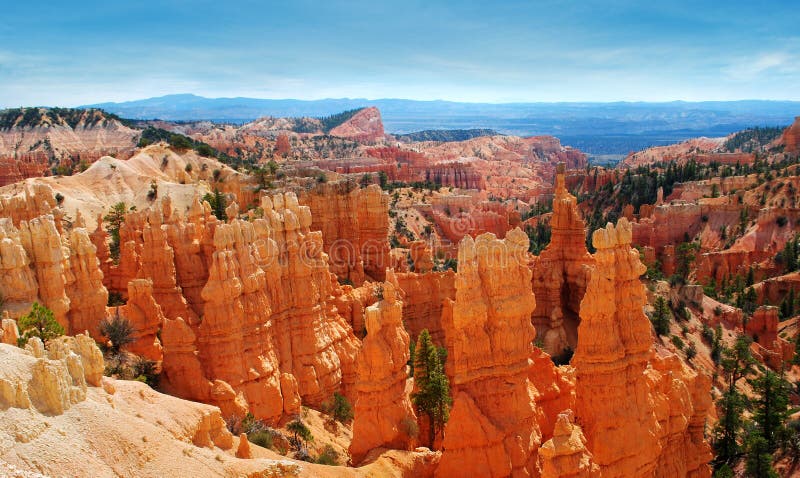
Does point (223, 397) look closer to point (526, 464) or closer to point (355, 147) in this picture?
point (526, 464)

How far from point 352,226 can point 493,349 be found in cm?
2596

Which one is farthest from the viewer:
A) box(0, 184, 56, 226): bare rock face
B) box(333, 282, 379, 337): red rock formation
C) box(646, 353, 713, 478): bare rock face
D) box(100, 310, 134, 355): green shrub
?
box(0, 184, 56, 226): bare rock face

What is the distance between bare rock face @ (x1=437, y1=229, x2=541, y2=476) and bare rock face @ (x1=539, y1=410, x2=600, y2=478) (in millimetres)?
2695

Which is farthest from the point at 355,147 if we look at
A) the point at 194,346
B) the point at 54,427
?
the point at 54,427

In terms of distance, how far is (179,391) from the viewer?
21312 mm

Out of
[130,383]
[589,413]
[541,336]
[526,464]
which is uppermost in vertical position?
[130,383]

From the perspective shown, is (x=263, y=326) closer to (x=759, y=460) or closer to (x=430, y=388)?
(x=430, y=388)

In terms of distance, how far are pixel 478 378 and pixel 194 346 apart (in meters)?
10.4

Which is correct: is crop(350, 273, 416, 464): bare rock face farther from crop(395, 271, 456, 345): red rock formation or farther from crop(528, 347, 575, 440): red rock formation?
crop(395, 271, 456, 345): red rock formation

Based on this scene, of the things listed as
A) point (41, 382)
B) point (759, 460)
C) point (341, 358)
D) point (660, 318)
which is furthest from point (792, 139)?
point (41, 382)

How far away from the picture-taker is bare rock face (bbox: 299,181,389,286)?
40431 millimetres

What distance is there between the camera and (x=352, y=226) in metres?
43.1

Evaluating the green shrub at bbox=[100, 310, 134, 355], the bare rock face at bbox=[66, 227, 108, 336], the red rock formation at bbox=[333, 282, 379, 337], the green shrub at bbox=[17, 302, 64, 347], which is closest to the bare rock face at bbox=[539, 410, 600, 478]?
the green shrub at bbox=[17, 302, 64, 347]

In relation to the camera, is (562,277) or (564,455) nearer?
(564,455)
